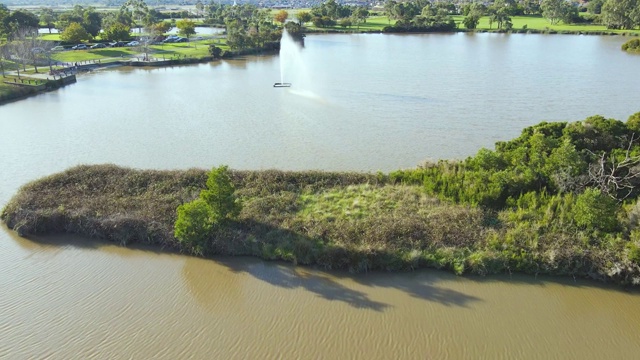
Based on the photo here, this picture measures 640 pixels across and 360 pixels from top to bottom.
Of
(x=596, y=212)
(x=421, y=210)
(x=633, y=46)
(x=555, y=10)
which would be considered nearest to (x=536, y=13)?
(x=555, y=10)

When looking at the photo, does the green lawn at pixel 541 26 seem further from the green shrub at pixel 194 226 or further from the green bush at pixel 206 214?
the green shrub at pixel 194 226

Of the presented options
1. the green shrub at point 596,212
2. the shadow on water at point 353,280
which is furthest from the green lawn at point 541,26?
the shadow on water at point 353,280

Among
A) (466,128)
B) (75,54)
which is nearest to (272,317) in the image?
(466,128)

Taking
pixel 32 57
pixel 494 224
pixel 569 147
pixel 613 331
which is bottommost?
pixel 613 331

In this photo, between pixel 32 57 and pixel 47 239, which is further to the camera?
pixel 32 57

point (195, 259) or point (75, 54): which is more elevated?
point (75, 54)

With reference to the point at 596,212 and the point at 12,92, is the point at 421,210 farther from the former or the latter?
the point at 12,92

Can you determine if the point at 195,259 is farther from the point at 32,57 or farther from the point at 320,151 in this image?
the point at 32,57
